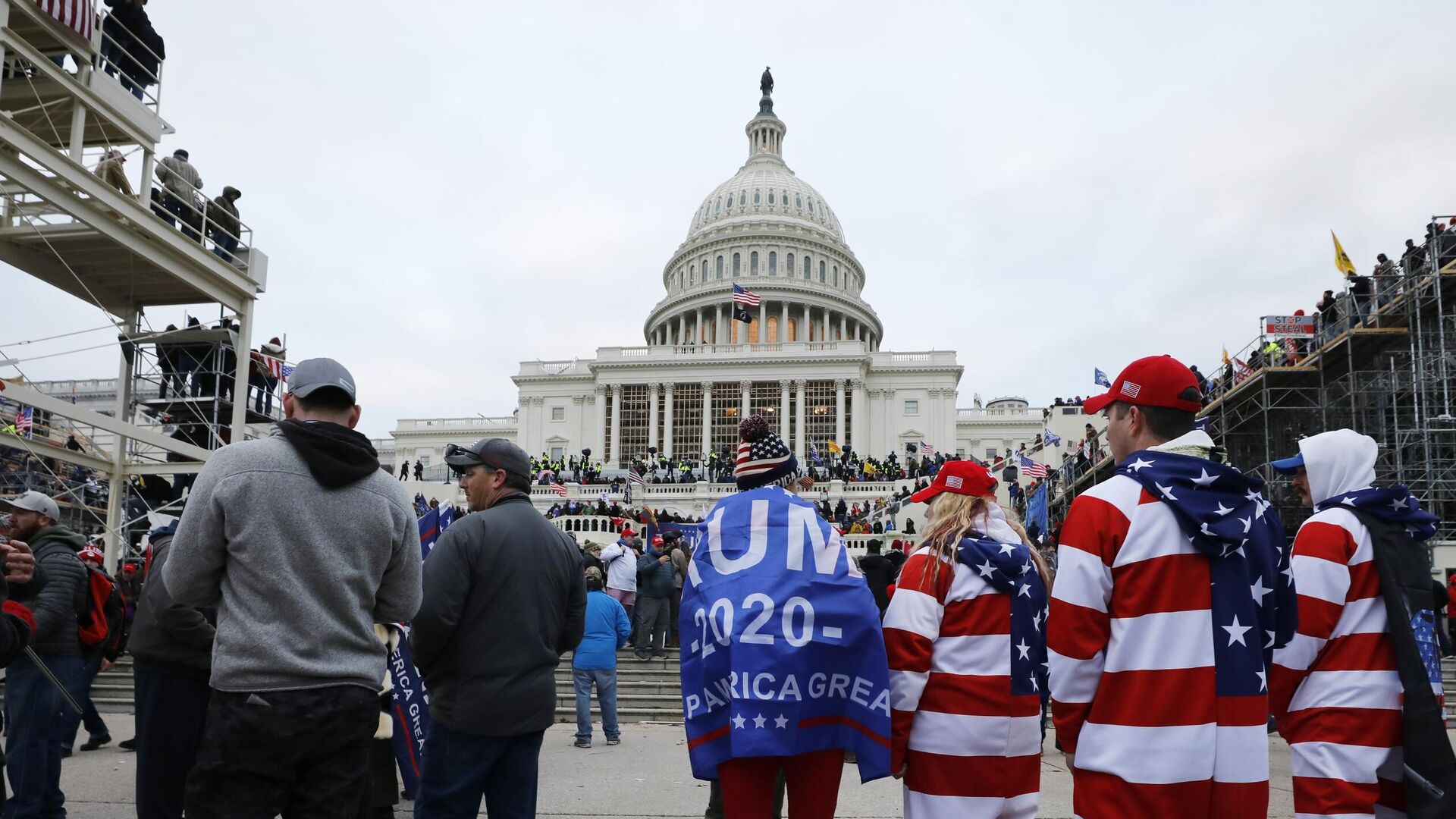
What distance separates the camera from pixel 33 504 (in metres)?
6.10

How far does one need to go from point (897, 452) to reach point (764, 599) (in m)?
62.8

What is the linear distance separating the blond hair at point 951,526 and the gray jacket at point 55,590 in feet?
15.2

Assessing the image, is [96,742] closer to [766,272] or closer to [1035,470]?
[1035,470]

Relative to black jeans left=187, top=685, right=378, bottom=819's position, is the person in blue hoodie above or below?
below

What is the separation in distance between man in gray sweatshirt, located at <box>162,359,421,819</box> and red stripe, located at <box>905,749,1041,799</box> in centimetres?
209

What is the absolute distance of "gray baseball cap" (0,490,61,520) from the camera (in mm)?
6059

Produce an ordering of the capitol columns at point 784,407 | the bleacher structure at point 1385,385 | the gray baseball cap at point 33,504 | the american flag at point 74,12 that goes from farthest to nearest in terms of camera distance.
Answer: the capitol columns at point 784,407 < the bleacher structure at point 1385,385 < the american flag at point 74,12 < the gray baseball cap at point 33,504

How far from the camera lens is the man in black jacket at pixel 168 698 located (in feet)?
14.8

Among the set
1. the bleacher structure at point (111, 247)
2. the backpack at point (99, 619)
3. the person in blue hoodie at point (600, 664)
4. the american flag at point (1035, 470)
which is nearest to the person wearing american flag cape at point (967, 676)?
the backpack at point (99, 619)

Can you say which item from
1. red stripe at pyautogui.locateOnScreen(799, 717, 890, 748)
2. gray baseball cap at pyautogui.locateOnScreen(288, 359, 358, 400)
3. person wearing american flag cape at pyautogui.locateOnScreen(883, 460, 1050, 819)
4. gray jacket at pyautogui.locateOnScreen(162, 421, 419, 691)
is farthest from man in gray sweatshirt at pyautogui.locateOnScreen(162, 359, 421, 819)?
person wearing american flag cape at pyautogui.locateOnScreen(883, 460, 1050, 819)

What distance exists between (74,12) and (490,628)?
1336cm

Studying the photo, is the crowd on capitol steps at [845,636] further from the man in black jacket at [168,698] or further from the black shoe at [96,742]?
the black shoe at [96,742]

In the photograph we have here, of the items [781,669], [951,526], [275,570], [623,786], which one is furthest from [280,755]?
[623,786]

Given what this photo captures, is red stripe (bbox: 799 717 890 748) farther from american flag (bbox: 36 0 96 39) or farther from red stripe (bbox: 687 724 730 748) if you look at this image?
american flag (bbox: 36 0 96 39)
